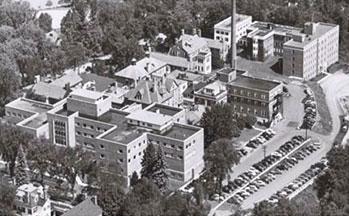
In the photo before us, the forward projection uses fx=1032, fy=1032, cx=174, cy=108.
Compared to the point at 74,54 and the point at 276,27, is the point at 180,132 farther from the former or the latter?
the point at 276,27

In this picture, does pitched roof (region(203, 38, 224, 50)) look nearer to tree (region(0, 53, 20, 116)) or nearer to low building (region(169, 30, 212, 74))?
low building (region(169, 30, 212, 74))

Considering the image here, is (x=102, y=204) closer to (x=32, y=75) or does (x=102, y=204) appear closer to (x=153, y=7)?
(x=32, y=75)

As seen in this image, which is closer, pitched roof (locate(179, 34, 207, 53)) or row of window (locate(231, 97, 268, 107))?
row of window (locate(231, 97, 268, 107))

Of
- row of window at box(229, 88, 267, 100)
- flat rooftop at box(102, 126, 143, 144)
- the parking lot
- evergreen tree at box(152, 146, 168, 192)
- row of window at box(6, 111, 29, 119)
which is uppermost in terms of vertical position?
flat rooftop at box(102, 126, 143, 144)

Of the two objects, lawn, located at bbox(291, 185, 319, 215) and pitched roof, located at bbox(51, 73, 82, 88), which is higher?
pitched roof, located at bbox(51, 73, 82, 88)

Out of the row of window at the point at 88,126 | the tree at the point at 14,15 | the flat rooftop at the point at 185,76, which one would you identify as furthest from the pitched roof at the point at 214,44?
the row of window at the point at 88,126

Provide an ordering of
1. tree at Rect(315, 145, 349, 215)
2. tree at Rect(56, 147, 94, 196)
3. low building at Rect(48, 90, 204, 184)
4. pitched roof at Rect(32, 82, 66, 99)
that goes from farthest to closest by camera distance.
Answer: pitched roof at Rect(32, 82, 66, 99), low building at Rect(48, 90, 204, 184), tree at Rect(56, 147, 94, 196), tree at Rect(315, 145, 349, 215)

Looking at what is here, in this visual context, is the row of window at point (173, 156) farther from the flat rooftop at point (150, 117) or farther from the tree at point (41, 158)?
the tree at point (41, 158)

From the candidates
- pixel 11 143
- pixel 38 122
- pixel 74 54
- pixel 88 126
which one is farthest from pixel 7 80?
pixel 11 143

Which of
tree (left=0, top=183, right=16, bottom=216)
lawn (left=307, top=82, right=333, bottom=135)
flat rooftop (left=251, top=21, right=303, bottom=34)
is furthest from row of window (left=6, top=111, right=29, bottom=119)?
flat rooftop (left=251, top=21, right=303, bottom=34)
